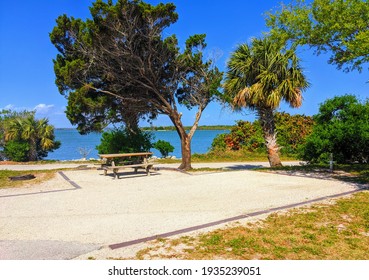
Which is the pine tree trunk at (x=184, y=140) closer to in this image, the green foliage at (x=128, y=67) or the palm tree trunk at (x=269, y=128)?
the green foliage at (x=128, y=67)

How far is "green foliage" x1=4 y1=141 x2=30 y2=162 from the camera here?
65.2ft

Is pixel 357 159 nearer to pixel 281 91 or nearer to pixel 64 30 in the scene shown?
pixel 281 91

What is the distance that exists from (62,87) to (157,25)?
547 cm

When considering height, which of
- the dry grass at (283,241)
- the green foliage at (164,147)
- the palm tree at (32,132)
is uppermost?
the palm tree at (32,132)

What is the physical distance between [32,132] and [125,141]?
1069cm

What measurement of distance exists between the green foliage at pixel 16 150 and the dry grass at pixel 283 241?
1945 centimetres

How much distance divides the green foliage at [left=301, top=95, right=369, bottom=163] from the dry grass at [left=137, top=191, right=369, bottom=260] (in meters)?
6.17

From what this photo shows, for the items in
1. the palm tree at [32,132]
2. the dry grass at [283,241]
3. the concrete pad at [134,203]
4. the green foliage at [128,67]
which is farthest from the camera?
the palm tree at [32,132]

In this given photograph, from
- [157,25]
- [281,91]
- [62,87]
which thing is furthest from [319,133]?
[62,87]

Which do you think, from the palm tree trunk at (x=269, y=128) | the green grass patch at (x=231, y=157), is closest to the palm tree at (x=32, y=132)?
the green grass patch at (x=231, y=157)

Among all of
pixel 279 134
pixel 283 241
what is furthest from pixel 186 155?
pixel 279 134

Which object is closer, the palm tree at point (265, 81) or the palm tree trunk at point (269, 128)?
the palm tree at point (265, 81)

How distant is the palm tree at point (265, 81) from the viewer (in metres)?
11.1

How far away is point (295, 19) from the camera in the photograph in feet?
25.1
